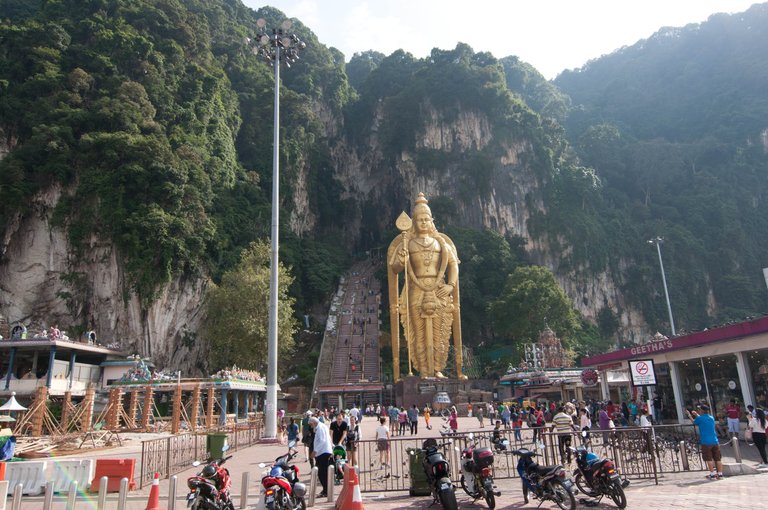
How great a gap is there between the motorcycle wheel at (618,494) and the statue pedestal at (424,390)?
2001 centimetres

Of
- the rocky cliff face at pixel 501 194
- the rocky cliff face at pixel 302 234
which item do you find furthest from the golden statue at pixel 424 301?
the rocky cliff face at pixel 501 194

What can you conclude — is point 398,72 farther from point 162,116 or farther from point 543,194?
point 162,116

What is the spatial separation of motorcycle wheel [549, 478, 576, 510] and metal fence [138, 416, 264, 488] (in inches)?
257

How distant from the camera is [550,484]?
21.6 ft

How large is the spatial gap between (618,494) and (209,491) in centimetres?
478

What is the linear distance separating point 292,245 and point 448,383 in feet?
71.8

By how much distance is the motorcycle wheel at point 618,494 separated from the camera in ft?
21.0

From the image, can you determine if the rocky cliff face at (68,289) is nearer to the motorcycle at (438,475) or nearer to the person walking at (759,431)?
the motorcycle at (438,475)

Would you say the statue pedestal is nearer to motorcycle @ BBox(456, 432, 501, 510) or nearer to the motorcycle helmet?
motorcycle @ BBox(456, 432, 501, 510)

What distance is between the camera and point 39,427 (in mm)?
16578

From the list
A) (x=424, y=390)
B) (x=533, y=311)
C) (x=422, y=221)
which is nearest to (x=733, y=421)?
(x=424, y=390)

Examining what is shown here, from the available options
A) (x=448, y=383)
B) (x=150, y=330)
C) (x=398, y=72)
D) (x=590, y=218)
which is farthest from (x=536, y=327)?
(x=398, y=72)

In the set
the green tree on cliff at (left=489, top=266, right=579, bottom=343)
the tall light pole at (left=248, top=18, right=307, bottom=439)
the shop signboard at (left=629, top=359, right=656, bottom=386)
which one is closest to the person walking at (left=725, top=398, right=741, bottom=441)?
the shop signboard at (left=629, top=359, right=656, bottom=386)

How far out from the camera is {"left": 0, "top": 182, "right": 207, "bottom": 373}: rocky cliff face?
31344mm
